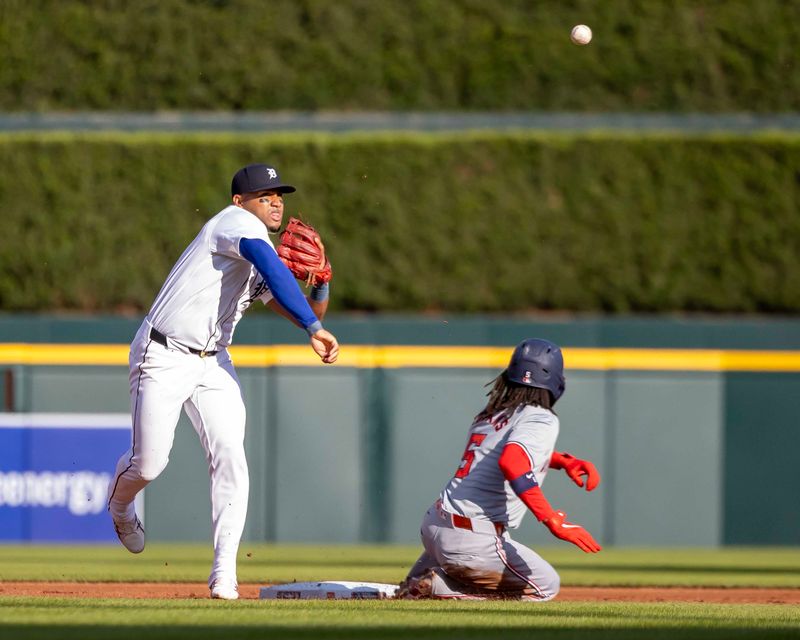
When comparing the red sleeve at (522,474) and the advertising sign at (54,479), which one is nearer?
the red sleeve at (522,474)

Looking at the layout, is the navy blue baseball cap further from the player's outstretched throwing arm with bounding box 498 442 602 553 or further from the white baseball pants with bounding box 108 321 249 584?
the player's outstretched throwing arm with bounding box 498 442 602 553

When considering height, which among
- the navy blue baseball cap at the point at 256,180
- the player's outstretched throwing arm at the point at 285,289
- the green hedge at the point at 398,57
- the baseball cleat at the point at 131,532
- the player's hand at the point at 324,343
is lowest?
the baseball cleat at the point at 131,532

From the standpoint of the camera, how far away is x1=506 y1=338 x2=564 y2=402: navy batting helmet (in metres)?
5.65

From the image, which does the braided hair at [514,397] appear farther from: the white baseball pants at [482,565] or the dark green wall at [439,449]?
the dark green wall at [439,449]

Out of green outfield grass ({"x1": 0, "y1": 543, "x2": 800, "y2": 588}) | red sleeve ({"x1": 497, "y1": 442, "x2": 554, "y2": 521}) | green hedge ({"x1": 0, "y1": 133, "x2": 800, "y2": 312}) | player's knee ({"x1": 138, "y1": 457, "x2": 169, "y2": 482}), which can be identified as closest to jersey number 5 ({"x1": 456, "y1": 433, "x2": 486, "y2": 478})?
Result: red sleeve ({"x1": 497, "y1": 442, "x2": 554, "y2": 521})

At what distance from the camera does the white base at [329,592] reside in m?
5.84

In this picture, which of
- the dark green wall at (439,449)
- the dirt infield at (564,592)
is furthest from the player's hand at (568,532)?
the dark green wall at (439,449)

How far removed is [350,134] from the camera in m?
13.1

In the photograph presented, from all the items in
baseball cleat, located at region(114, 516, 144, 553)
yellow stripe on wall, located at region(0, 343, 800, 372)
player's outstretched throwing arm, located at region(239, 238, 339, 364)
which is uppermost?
player's outstretched throwing arm, located at region(239, 238, 339, 364)

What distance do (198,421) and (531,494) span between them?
1.34m

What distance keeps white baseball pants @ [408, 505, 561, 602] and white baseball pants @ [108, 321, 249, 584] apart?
2.58 ft

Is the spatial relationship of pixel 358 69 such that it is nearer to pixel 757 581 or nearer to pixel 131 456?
pixel 757 581

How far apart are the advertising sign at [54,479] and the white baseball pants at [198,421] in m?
4.03

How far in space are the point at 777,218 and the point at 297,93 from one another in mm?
4988
